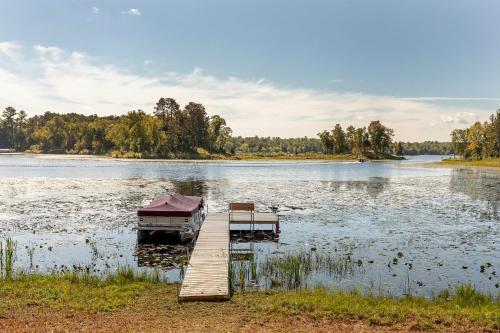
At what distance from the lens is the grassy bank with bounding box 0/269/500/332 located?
13875mm

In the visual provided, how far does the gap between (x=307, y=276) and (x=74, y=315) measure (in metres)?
11.7

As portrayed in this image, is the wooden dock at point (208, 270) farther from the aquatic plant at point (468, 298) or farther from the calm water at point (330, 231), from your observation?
the aquatic plant at point (468, 298)

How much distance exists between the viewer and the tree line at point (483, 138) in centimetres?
16312

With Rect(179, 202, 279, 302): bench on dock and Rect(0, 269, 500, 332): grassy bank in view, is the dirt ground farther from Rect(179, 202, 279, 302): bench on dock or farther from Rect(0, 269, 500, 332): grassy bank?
Rect(179, 202, 279, 302): bench on dock

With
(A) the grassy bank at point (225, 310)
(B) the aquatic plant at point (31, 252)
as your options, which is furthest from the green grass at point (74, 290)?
(B) the aquatic plant at point (31, 252)

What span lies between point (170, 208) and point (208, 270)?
42.5 feet

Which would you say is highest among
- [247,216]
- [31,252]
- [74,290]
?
[247,216]

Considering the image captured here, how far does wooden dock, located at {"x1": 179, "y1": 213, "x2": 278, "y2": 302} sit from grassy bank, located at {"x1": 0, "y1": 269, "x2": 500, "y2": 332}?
22.5 inches

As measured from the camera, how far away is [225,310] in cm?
1559

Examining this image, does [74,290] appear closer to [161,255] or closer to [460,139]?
[161,255]

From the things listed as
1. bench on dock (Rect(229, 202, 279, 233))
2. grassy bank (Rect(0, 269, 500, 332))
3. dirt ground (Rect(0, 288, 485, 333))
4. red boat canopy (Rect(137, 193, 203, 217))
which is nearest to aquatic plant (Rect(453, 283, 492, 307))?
grassy bank (Rect(0, 269, 500, 332))

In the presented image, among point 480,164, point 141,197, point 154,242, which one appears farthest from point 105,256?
point 480,164

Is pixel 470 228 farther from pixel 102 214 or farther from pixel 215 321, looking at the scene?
pixel 102 214

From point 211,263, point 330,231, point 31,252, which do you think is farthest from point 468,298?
point 31,252
